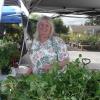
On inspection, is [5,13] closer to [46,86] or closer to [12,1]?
[12,1]

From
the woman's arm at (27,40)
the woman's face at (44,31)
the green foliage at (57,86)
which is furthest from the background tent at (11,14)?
the green foliage at (57,86)

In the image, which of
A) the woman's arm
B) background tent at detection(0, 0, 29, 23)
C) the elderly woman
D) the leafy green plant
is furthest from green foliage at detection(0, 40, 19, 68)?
the elderly woman

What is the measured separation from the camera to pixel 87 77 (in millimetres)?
2254

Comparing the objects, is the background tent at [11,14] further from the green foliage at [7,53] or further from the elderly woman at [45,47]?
the elderly woman at [45,47]

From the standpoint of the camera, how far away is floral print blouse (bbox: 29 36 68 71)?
4.16 m

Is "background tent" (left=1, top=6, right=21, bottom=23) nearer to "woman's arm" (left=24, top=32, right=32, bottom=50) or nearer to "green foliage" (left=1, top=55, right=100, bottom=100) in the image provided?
"woman's arm" (left=24, top=32, right=32, bottom=50)

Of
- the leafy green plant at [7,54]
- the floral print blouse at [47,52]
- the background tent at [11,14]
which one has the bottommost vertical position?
the leafy green plant at [7,54]

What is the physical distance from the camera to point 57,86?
2189mm

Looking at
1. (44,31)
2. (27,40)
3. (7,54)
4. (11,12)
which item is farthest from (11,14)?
(44,31)

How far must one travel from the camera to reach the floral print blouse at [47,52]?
4.16 metres

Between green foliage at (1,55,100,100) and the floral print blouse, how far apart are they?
5.79 ft

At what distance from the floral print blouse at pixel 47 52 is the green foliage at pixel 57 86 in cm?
177

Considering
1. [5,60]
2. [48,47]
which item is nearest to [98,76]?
[48,47]

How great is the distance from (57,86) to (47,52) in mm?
2054
